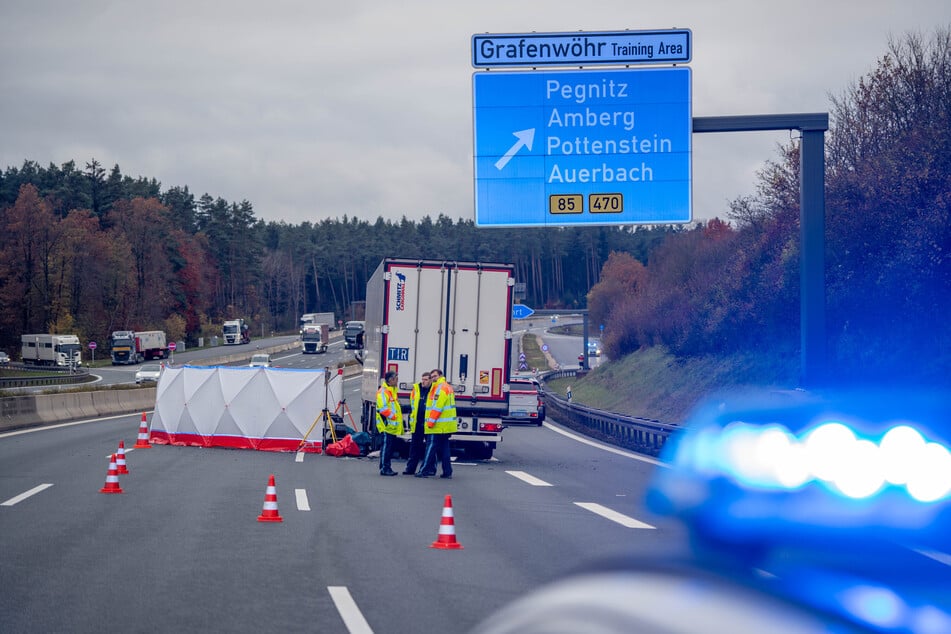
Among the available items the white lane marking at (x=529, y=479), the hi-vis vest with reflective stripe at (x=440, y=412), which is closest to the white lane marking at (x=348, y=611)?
the white lane marking at (x=529, y=479)

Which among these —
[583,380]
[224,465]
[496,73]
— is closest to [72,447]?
[224,465]

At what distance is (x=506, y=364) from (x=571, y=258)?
565 feet

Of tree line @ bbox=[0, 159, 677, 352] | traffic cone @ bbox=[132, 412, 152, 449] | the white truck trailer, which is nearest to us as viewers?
the white truck trailer

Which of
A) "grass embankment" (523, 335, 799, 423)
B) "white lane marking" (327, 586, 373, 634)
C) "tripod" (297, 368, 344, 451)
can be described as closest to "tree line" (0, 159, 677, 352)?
"grass embankment" (523, 335, 799, 423)

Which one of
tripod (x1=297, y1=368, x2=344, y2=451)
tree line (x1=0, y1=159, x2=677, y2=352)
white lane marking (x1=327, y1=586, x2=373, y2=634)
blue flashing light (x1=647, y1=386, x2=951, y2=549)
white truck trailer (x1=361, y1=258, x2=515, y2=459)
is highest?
tree line (x1=0, y1=159, x2=677, y2=352)

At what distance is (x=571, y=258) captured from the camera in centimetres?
19300

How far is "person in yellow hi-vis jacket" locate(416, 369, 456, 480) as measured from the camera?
60.3ft

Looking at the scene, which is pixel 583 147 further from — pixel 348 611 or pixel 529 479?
pixel 348 611

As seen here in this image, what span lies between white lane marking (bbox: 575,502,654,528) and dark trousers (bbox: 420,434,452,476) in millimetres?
4326

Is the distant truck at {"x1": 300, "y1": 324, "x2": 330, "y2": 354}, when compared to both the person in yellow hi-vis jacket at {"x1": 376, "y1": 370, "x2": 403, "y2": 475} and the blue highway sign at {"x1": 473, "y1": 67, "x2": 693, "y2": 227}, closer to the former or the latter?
the person in yellow hi-vis jacket at {"x1": 376, "y1": 370, "x2": 403, "y2": 475}

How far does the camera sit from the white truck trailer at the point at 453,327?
21891 mm

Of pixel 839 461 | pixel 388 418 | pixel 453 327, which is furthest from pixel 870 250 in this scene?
pixel 839 461

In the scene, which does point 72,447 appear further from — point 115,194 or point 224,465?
point 115,194

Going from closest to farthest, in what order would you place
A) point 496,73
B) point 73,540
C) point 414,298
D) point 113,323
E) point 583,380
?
1. point 73,540
2. point 496,73
3. point 414,298
4. point 583,380
5. point 113,323
